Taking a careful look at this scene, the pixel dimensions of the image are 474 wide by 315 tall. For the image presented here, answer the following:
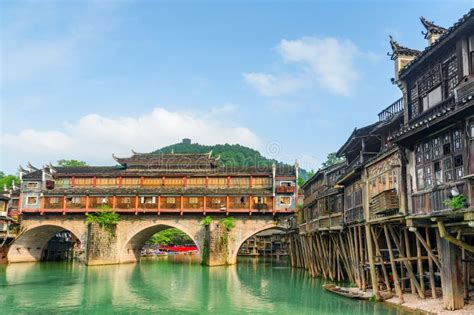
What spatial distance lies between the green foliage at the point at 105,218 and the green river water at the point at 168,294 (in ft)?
23.5

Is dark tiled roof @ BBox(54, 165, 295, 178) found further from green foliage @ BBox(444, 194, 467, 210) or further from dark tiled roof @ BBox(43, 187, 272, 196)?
green foliage @ BBox(444, 194, 467, 210)

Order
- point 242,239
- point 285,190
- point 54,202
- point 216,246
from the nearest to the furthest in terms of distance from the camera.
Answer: point 216,246 < point 242,239 < point 285,190 < point 54,202

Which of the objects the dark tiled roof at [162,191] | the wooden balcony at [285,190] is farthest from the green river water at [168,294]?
the wooden balcony at [285,190]

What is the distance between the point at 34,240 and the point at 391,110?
41926mm

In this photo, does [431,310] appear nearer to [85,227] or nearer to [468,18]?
[468,18]

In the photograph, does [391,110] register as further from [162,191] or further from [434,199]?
[162,191]

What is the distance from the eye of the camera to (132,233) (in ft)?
147

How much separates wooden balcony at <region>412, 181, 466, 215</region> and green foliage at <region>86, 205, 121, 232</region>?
33.9 meters

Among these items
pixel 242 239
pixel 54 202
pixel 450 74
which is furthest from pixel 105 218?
pixel 450 74

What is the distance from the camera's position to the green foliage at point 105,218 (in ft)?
142

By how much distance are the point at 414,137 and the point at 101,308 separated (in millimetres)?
14993

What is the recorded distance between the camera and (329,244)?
94.4 feet

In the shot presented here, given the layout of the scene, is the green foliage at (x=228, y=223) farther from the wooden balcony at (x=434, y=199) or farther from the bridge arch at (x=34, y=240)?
the wooden balcony at (x=434, y=199)

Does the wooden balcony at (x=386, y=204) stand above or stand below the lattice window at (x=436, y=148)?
below
